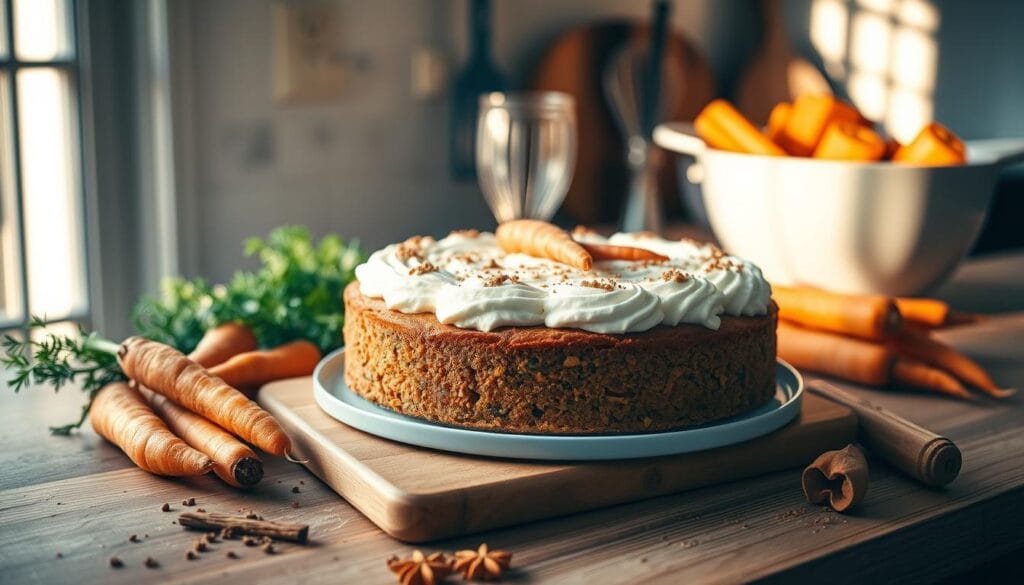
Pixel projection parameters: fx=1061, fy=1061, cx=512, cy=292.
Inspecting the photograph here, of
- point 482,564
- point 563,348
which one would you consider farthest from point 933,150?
point 482,564

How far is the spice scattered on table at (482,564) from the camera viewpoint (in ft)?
2.90

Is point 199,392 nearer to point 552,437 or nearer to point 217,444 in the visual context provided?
point 217,444

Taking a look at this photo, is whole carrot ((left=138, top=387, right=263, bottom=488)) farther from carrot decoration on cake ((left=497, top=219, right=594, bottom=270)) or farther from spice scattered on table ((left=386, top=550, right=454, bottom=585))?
carrot decoration on cake ((left=497, top=219, right=594, bottom=270))

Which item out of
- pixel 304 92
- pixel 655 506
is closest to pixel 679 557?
pixel 655 506

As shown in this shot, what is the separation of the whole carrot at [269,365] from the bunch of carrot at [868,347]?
67 cm

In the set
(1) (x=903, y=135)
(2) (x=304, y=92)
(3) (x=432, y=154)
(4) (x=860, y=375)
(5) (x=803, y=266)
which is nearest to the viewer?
(4) (x=860, y=375)

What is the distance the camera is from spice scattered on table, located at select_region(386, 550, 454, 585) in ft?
2.82

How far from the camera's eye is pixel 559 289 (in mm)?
1110

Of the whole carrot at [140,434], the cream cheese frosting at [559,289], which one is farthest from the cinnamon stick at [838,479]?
the whole carrot at [140,434]

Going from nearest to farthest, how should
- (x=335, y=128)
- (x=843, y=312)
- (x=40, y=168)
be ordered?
(x=843, y=312), (x=40, y=168), (x=335, y=128)

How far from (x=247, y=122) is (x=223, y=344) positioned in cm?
129

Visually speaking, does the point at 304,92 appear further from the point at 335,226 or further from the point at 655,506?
the point at 655,506

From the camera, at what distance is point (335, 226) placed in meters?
2.81

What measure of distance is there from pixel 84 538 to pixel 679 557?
530mm
